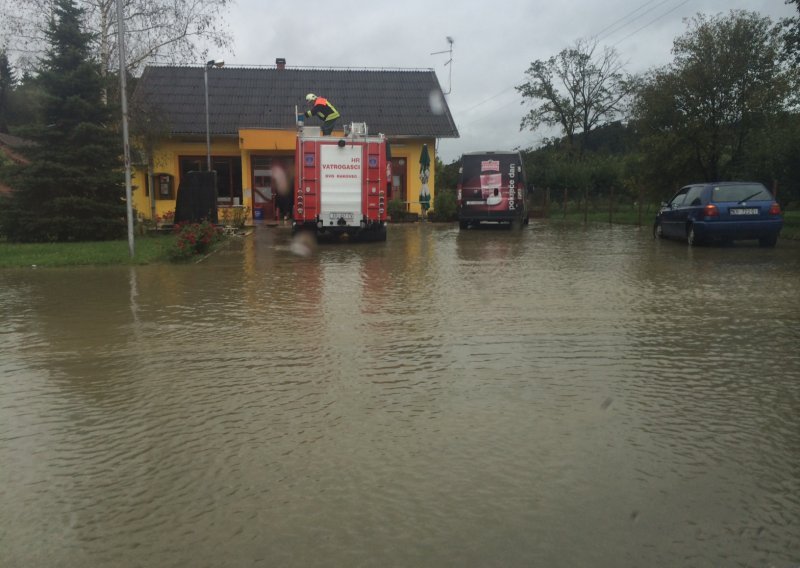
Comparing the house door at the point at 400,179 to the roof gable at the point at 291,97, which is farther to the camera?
the house door at the point at 400,179

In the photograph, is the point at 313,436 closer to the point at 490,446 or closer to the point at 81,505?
the point at 490,446

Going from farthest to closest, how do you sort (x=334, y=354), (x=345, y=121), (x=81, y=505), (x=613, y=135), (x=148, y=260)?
(x=613, y=135), (x=345, y=121), (x=148, y=260), (x=334, y=354), (x=81, y=505)

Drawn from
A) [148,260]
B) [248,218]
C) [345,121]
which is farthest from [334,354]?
[345,121]

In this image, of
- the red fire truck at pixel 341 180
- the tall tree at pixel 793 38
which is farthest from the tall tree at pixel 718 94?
the red fire truck at pixel 341 180

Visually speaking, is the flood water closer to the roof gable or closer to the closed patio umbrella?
the closed patio umbrella

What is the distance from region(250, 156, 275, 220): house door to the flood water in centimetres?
2314

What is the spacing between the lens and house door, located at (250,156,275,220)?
32.0 meters

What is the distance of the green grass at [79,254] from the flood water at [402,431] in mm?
4691

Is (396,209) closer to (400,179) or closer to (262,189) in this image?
(400,179)

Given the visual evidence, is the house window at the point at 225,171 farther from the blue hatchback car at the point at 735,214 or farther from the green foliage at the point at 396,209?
the blue hatchback car at the point at 735,214

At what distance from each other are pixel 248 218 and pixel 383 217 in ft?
40.7

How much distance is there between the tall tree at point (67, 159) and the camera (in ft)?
61.2

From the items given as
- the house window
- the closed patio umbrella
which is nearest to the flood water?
the closed patio umbrella

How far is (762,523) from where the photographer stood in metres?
3.27
